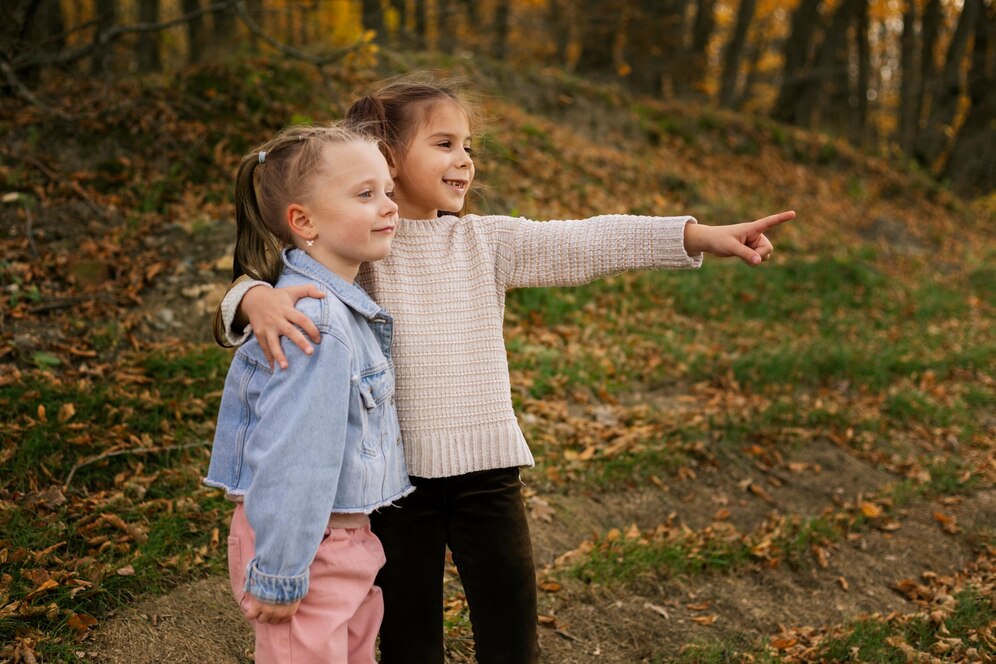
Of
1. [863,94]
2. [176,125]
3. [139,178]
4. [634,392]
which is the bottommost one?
[634,392]

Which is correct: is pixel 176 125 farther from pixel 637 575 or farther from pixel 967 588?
pixel 967 588

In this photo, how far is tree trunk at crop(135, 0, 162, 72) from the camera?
11008 millimetres

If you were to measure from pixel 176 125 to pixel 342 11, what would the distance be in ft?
27.9

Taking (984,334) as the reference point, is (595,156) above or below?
above

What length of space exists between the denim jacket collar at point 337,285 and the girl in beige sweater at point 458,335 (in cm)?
13

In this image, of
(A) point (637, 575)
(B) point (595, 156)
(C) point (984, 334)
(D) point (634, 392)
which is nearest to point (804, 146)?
(B) point (595, 156)

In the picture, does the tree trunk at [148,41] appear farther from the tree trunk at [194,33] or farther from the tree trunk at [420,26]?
the tree trunk at [420,26]

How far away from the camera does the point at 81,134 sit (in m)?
6.50

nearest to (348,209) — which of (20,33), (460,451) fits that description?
(460,451)

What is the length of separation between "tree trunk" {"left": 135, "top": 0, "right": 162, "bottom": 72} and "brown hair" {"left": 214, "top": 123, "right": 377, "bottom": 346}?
9.61 meters

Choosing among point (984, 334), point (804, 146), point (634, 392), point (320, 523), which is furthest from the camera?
point (804, 146)

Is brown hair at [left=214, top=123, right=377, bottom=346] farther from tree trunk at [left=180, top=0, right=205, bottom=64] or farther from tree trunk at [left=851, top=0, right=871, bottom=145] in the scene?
tree trunk at [left=851, top=0, right=871, bottom=145]

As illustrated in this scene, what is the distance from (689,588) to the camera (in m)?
3.95

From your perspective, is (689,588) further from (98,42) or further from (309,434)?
(98,42)
